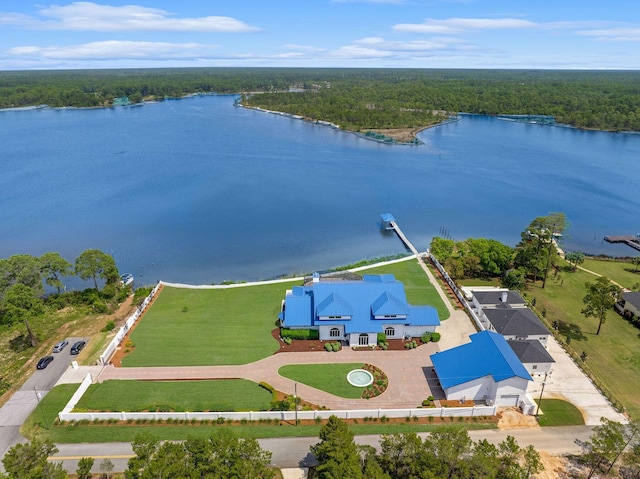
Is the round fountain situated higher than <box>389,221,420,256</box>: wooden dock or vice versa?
<box>389,221,420,256</box>: wooden dock

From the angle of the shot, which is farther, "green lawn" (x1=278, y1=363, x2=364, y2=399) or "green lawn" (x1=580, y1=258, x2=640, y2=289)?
"green lawn" (x1=580, y1=258, x2=640, y2=289)

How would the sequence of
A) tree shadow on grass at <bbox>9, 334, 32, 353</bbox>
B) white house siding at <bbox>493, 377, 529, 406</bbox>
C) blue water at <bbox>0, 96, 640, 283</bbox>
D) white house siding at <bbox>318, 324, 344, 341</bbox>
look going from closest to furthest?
white house siding at <bbox>493, 377, 529, 406</bbox>, white house siding at <bbox>318, 324, 344, 341</bbox>, tree shadow on grass at <bbox>9, 334, 32, 353</bbox>, blue water at <bbox>0, 96, 640, 283</bbox>

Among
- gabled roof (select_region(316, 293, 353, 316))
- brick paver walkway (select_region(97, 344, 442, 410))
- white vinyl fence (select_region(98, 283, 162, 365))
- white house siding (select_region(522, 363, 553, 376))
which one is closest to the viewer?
brick paver walkway (select_region(97, 344, 442, 410))

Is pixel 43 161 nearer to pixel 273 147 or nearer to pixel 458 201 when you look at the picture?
pixel 273 147

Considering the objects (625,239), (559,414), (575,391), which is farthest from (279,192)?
(559,414)

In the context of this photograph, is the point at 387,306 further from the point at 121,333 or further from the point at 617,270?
the point at 617,270

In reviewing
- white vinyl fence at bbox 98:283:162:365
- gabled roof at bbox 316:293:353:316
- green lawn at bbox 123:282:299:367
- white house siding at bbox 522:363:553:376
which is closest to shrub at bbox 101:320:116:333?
white vinyl fence at bbox 98:283:162:365

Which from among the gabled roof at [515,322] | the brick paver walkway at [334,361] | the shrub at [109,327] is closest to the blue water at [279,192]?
the shrub at [109,327]

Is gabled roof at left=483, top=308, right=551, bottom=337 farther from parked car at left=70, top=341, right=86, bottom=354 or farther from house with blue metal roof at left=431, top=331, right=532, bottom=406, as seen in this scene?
parked car at left=70, top=341, right=86, bottom=354

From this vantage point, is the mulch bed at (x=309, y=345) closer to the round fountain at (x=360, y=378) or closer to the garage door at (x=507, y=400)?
the round fountain at (x=360, y=378)
